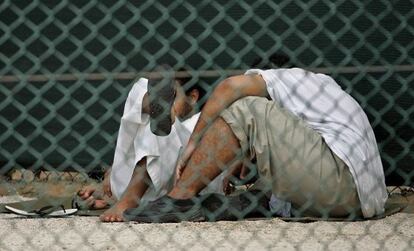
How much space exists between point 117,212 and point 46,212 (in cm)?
36

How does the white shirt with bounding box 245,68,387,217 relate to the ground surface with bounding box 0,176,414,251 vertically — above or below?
above

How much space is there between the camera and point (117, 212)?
484 centimetres

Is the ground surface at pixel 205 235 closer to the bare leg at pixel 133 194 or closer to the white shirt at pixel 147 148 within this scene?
the bare leg at pixel 133 194

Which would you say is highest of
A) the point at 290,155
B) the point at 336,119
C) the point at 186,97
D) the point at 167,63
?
the point at 167,63

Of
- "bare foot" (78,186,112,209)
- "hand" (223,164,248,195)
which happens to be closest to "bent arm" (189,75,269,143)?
"hand" (223,164,248,195)

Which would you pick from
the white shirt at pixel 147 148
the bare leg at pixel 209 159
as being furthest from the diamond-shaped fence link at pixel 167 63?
the bare leg at pixel 209 159

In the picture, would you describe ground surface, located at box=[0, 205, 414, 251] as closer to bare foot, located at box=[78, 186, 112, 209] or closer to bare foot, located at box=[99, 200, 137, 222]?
bare foot, located at box=[99, 200, 137, 222]

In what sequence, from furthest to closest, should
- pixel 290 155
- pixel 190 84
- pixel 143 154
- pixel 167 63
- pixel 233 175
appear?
pixel 167 63
pixel 233 175
pixel 190 84
pixel 143 154
pixel 290 155

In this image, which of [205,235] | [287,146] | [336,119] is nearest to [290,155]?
[287,146]

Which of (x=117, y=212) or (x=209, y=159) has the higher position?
(x=209, y=159)

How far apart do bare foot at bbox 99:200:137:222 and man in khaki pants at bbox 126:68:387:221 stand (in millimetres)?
103

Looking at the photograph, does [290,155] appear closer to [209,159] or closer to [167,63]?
[209,159]

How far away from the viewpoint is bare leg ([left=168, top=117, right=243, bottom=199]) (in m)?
4.62

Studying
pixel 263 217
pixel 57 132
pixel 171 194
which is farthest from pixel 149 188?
pixel 57 132
